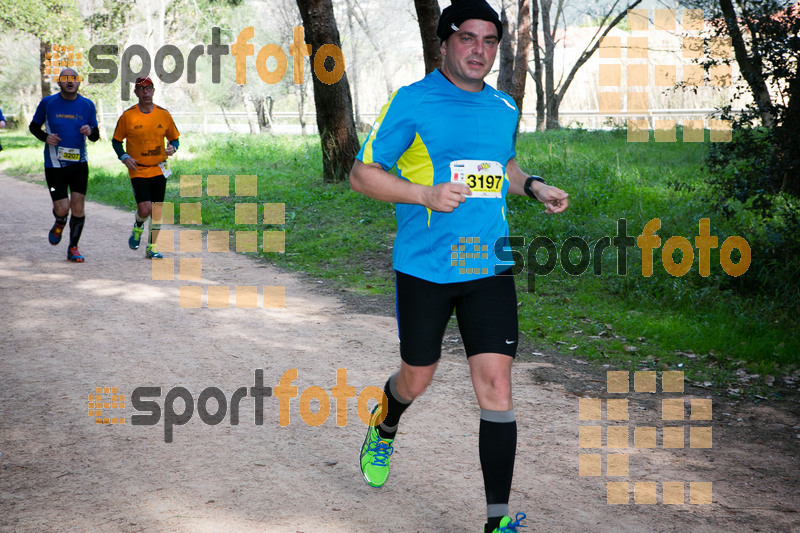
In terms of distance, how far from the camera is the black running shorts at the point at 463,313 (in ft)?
11.2

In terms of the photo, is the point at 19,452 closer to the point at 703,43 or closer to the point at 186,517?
the point at 186,517

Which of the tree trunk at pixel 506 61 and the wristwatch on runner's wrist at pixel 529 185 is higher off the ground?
→ the tree trunk at pixel 506 61

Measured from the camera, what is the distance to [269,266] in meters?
10.7

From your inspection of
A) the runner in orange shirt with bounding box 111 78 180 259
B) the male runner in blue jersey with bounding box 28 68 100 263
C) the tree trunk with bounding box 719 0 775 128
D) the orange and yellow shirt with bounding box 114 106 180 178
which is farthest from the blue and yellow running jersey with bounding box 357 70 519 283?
the male runner in blue jersey with bounding box 28 68 100 263

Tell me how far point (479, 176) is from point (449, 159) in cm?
16

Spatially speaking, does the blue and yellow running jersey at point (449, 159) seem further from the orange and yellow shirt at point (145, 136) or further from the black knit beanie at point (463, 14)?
the orange and yellow shirt at point (145, 136)

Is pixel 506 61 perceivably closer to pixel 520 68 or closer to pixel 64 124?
pixel 520 68

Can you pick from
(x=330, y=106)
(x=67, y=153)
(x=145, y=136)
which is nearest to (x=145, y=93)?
(x=145, y=136)

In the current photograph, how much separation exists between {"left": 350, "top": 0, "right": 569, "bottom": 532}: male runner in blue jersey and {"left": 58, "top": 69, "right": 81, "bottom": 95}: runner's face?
725 centimetres

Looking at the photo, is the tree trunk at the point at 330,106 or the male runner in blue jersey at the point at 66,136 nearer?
the male runner in blue jersey at the point at 66,136

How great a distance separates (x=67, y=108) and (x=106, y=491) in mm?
7336

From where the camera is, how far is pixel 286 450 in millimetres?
4621

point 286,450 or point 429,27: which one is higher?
point 429,27

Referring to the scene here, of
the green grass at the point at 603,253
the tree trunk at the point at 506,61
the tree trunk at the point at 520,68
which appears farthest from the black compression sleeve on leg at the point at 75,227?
the tree trunk at the point at 520,68
